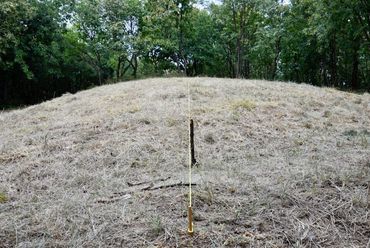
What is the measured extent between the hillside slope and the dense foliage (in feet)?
30.8

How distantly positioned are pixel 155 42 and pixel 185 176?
14.9 metres

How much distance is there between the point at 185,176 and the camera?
3.31 meters

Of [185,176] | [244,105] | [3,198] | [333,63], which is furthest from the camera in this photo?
[333,63]

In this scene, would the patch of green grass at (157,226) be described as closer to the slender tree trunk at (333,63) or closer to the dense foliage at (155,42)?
the dense foliage at (155,42)

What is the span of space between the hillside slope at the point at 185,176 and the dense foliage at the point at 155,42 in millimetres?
9382

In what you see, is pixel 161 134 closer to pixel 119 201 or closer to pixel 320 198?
pixel 119 201

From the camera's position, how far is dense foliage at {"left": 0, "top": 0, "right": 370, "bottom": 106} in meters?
15.5

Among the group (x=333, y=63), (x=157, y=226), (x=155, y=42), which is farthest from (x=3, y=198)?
(x=333, y=63)

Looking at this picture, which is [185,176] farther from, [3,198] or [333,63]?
[333,63]

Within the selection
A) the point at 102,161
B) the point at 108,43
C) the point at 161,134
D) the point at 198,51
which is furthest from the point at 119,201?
the point at 198,51

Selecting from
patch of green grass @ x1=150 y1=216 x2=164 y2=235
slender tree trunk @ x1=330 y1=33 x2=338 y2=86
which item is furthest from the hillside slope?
slender tree trunk @ x1=330 y1=33 x2=338 y2=86

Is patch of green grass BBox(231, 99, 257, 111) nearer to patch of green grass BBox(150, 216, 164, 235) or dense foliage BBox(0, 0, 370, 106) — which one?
patch of green grass BBox(150, 216, 164, 235)

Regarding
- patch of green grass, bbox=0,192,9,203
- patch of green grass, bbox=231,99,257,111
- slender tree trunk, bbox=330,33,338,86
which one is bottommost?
patch of green grass, bbox=0,192,9,203

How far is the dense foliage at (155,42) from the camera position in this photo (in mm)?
15453
